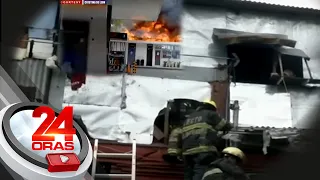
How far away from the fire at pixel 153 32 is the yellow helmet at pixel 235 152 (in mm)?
648

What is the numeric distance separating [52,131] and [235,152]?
105 cm

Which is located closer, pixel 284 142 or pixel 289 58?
pixel 284 142

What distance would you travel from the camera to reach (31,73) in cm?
212

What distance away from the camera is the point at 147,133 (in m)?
2.16

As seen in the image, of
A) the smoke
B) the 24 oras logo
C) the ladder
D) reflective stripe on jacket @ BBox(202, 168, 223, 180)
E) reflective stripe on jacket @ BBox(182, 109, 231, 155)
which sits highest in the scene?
the smoke

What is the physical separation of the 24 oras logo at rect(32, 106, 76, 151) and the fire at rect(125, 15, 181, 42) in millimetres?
856

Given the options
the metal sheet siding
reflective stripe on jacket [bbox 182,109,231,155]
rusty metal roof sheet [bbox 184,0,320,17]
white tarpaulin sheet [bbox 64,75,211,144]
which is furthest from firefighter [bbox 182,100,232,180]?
the metal sheet siding

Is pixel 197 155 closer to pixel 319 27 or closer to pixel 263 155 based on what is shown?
pixel 263 155

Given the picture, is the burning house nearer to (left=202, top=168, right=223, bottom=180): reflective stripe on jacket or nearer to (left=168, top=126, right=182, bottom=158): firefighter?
(left=168, top=126, right=182, bottom=158): firefighter

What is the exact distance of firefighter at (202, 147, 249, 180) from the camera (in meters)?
1.96

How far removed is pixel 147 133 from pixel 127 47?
0.46 m

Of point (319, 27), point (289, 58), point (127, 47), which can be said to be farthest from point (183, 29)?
point (319, 27)

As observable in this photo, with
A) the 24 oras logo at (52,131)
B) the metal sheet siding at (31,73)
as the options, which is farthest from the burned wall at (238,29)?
the 24 oras logo at (52,131)
